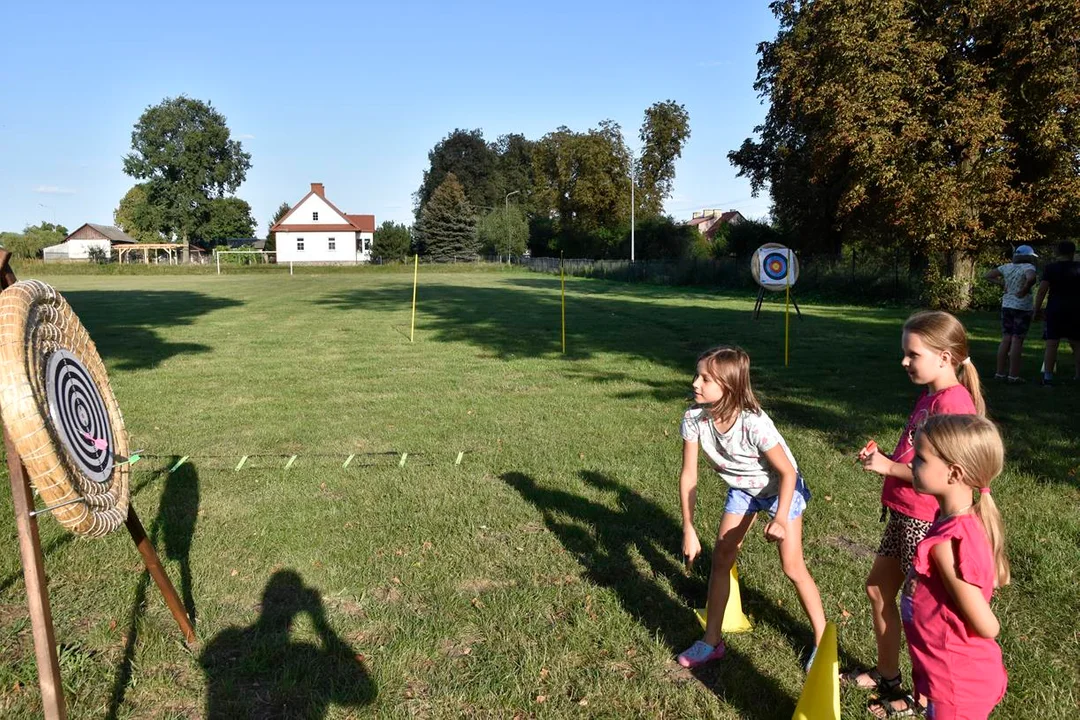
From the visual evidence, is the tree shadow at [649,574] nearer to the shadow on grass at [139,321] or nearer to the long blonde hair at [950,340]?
the long blonde hair at [950,340]

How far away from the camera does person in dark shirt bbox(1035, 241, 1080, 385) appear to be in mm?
9344

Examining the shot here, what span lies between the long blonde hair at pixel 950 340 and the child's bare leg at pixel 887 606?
2.49 feet

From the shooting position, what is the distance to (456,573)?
14.5 feet

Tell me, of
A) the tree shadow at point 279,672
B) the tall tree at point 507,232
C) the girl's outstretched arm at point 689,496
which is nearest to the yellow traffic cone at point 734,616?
the girl's outstretched arm at point 689,496

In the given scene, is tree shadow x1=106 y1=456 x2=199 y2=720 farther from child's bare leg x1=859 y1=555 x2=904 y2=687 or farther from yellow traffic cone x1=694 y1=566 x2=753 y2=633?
child's bare leg x1=859 y1=555 x2=904 y2=687

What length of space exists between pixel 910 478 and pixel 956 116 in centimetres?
2075

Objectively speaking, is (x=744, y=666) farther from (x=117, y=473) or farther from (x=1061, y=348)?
(x=1061, y=348)

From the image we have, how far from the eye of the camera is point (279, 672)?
343 cm

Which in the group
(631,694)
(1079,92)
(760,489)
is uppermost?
(1079,92)

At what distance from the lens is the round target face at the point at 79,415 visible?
2615mm

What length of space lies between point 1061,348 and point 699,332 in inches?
268

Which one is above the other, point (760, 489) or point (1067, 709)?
point (760, 489)

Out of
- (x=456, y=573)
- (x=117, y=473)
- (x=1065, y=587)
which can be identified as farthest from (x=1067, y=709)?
(x=117, y=473)

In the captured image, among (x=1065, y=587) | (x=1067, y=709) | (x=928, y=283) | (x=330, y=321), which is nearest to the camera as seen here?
(x=1067, y=709)
